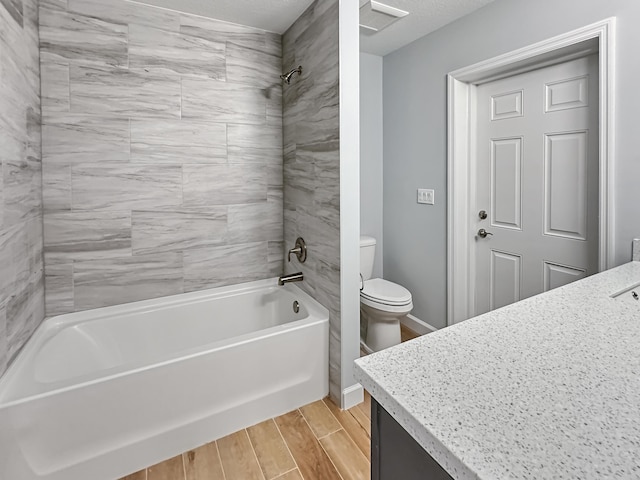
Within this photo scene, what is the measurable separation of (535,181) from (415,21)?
1335 millimetres

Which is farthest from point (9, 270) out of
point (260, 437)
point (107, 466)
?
point (260, 437)

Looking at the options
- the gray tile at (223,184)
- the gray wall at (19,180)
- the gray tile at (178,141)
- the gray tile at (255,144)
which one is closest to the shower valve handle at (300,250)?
the gray tile at (223,184)

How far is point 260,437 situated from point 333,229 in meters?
1.11

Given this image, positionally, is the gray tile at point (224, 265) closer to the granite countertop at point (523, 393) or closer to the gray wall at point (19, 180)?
the gray wall at point (19, 180)

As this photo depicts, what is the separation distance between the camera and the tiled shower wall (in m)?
1.87

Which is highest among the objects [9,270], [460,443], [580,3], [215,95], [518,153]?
[580,3]

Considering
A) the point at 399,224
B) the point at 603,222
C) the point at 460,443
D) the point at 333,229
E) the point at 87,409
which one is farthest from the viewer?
the point at 399,224

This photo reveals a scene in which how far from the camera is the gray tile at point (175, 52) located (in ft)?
6.56

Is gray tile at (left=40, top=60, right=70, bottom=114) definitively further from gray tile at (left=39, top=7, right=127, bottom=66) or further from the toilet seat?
the toilet seat

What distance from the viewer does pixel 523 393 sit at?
0.60 meters

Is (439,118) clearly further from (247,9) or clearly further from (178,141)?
(178,141)

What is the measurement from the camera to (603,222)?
170cm

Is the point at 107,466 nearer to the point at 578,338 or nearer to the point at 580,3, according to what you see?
the point at 578,338

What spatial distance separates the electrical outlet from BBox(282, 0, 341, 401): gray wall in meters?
1.05
